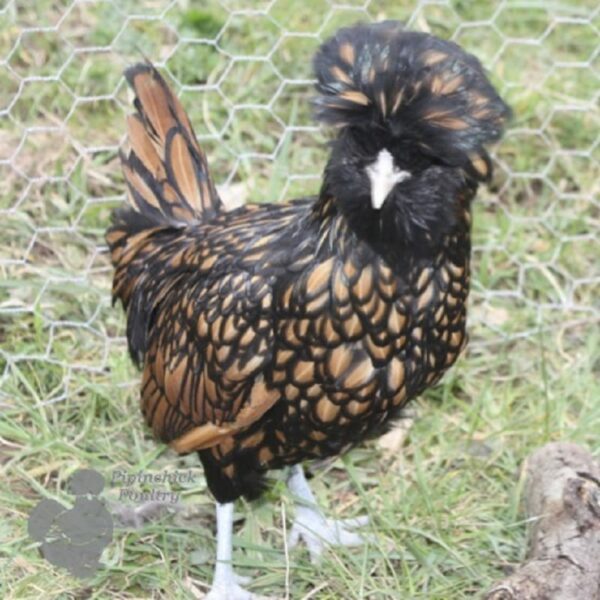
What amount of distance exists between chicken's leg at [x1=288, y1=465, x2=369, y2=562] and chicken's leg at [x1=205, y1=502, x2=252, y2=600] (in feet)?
0.66

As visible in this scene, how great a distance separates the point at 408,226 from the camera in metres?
2.15

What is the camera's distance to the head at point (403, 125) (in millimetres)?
2039

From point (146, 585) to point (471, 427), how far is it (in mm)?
988

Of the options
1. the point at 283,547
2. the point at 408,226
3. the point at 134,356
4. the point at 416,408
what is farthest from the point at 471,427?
the point at 408,226

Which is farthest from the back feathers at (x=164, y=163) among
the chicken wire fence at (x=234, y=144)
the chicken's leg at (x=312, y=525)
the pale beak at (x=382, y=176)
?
the pale beak at (x=382, y=176)

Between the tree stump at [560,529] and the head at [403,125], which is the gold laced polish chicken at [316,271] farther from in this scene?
the tree stump at [560,529]

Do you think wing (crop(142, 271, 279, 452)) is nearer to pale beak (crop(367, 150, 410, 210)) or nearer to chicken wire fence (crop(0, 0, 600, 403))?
pale beak (crop(367, 150, 410, 210))

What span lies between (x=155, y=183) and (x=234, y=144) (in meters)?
0.88

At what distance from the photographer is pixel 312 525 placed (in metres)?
2.93

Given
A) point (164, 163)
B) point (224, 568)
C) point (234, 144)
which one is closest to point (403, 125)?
point (164, 163)

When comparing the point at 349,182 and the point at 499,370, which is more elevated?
the point at 349,182

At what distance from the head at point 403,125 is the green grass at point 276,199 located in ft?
3.41

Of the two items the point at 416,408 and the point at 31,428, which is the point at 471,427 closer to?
the point at 416,408

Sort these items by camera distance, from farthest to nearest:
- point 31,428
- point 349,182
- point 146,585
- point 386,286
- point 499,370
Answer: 1. point 499,370
2. point 31,428
3. point 146,585
4. point 386,286
5. point 349,182
